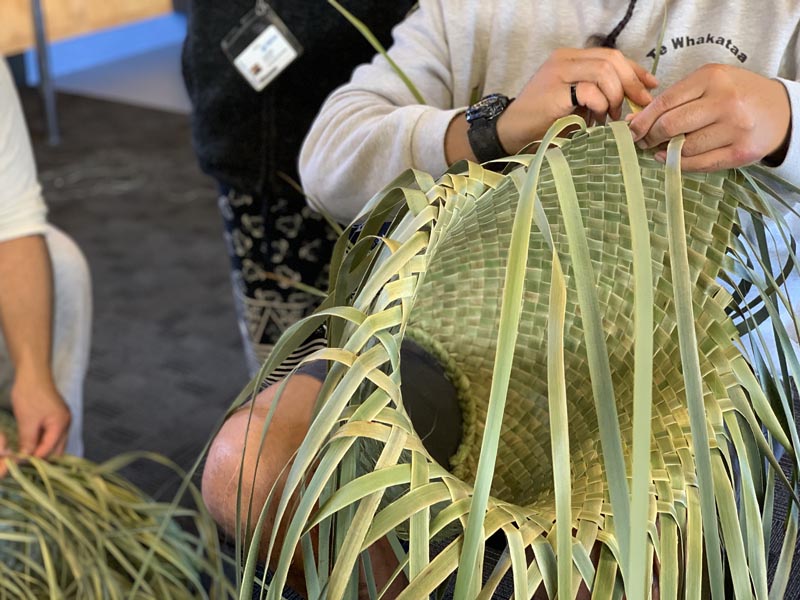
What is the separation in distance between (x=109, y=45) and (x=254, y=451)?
3.88 meters

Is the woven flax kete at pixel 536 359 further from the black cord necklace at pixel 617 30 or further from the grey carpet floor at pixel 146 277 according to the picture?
the grey carpet floor at pixel 146 277

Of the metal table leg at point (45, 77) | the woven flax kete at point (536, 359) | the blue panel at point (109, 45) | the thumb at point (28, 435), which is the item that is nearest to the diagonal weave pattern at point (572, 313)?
the woven flax kete at point (536, 359)

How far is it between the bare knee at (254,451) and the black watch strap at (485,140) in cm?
21

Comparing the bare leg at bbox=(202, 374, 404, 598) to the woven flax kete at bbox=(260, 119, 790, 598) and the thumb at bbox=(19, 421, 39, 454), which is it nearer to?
the woven flax kete at bbox=(260, 119, 790, 598)

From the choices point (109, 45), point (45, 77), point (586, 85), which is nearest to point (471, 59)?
point (586, 85)

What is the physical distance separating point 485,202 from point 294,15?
65 centimetres

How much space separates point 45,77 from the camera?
3086 mm

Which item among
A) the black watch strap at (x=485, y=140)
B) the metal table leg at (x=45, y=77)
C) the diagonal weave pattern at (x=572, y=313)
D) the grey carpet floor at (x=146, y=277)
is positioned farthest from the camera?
the metal table leg at (x=45, y=77)

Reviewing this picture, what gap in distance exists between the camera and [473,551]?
427 millimetres

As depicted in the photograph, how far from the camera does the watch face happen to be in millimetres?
709

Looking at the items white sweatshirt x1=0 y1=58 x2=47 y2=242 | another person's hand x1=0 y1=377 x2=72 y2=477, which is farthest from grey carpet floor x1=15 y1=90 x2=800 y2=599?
white sweatshirt x1=0 y1=58 x2=47 y2=242

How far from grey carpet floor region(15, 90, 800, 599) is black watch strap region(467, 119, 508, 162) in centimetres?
88

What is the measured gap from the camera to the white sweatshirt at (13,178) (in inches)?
43.0

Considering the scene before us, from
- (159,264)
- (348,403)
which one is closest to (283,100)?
(348,403)
